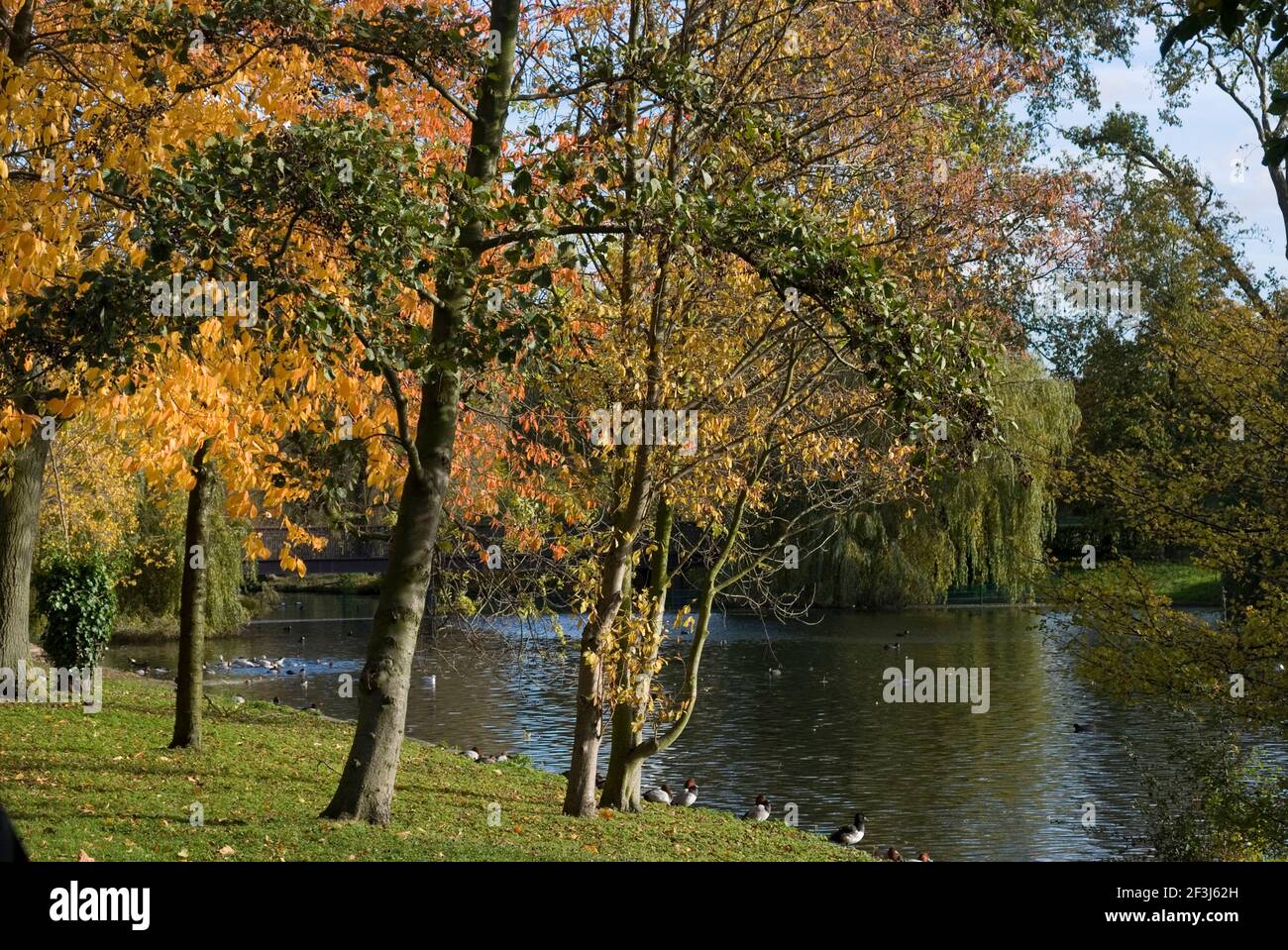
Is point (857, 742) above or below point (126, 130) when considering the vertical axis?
below

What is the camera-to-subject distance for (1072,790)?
1691 cm

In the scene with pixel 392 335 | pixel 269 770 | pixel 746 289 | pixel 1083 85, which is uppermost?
pixel 1083 85

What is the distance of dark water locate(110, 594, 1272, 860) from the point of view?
1550 centimetres

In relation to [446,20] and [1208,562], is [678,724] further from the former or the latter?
[446,20]

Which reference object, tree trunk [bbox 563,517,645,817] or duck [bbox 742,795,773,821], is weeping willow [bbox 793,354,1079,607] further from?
tree trunk [bbox 563,517,645,817]

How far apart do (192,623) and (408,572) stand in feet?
12.6

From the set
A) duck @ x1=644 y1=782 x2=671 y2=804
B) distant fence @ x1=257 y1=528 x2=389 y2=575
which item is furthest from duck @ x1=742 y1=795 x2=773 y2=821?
distant fence @ x1=257 y1=528 x2=389 y2=575

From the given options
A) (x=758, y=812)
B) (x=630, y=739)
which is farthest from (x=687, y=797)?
(x=630, y=739)

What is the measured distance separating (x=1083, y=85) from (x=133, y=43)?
68.8ft

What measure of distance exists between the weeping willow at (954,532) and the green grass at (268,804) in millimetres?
18106

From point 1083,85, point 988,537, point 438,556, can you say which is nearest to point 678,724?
point 438,556

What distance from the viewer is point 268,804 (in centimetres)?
997

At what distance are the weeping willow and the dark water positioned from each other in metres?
1.62

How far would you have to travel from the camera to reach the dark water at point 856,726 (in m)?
15.5
